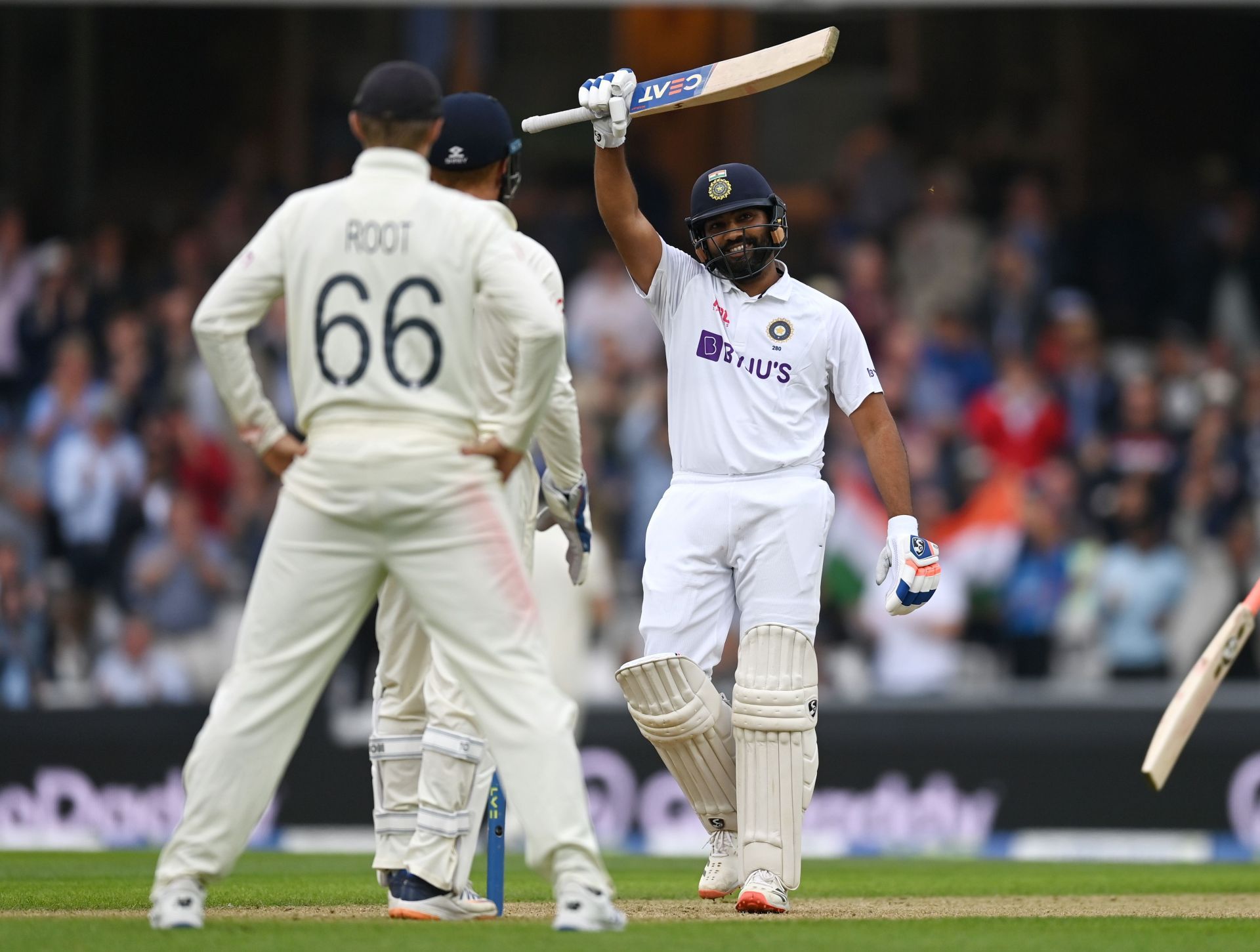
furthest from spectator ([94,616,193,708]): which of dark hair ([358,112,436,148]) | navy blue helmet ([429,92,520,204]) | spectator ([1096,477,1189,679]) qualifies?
dark hair ([358,112,436,148])

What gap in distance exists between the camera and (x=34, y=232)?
14.4 m

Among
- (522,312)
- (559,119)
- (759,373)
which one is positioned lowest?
(759,373)

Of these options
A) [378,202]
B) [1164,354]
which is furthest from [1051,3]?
[378,202]

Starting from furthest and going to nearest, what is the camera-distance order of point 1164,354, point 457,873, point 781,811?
point 1164,354, point 781,811, point 457,873

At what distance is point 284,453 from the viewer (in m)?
4.80

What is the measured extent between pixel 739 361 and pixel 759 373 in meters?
0.07

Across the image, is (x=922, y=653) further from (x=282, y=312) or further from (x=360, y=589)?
(x=360, y=589)

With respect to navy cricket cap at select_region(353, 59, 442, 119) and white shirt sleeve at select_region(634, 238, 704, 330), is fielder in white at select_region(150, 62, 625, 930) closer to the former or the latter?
navy cricket cap at select_region(353, 59, 442, 119)

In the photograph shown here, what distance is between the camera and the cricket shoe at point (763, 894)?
5586mm

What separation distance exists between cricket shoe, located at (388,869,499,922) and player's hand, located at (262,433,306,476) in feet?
3.97

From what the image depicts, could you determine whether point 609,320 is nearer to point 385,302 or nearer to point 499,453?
point 499,453

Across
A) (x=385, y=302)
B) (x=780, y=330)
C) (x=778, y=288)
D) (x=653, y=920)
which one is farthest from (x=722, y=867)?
(x=385, y=302)

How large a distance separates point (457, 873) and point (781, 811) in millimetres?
987

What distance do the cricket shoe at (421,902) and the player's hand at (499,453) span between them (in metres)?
1.19
